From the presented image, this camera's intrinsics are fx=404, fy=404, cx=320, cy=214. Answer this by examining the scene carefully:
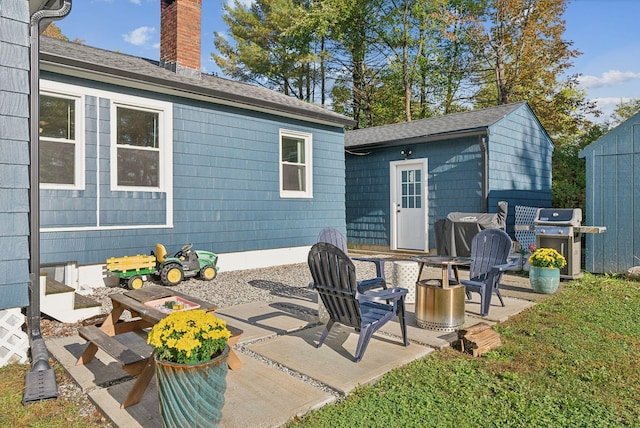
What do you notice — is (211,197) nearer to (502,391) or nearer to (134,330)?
(134,330)

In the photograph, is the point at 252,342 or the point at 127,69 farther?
the point at 127,69

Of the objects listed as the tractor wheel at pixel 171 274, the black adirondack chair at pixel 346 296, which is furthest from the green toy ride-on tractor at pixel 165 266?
the black adirondack chair at pixel 346 296

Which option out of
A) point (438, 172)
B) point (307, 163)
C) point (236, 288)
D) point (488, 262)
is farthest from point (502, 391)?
point (438, 172)

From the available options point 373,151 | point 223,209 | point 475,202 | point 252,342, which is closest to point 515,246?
point 475,202

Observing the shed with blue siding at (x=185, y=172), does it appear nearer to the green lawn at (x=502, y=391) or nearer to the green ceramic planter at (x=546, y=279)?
the green lawn at (x=502, y=391)

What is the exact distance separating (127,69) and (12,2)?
2791 mm

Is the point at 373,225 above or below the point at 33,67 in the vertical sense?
below

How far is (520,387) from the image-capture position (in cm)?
271

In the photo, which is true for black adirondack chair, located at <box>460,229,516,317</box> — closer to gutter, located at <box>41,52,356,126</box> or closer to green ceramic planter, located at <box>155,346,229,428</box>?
Result: green ceramic planter, located at <box>155,346,229,428</box>

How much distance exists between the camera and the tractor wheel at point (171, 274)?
233 inches

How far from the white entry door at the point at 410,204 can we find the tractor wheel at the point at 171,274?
5.93 m

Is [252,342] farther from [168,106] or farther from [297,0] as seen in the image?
[297,0]

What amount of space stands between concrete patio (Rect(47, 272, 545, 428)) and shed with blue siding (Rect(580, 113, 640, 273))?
10.4 feet

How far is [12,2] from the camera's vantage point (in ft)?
10.5
